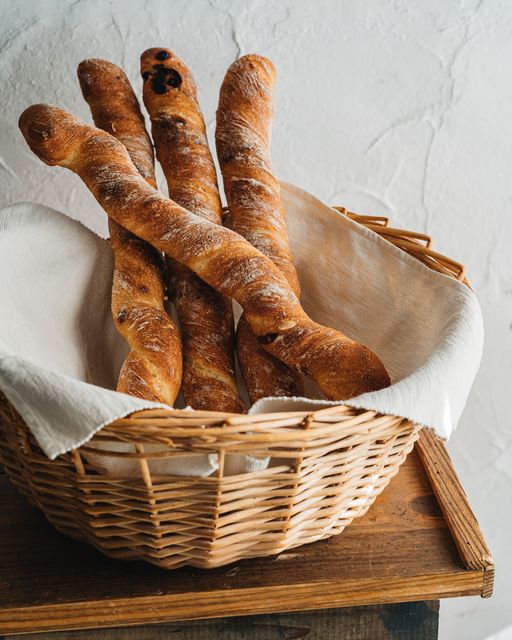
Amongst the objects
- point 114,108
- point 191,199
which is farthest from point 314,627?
point 114,108

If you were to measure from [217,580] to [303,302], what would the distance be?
381mm

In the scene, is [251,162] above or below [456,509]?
above

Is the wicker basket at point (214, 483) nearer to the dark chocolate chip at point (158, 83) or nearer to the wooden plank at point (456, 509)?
the wooden plank at point (456, 509)

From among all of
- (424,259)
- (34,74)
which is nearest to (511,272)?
(424,259)

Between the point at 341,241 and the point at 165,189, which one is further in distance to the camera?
the point at 165,189

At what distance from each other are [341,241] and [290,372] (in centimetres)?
21

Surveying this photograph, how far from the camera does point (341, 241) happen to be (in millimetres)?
885

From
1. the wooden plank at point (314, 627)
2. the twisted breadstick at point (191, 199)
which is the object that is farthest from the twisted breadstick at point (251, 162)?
the wooden plank at point (314, 627)

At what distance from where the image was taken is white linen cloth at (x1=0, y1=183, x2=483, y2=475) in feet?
1.71

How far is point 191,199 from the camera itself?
0.86 metres

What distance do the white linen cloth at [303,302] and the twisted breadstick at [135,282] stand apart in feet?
0.19

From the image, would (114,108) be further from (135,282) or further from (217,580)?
(217,580)

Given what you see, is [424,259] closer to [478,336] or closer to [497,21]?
[478,336]

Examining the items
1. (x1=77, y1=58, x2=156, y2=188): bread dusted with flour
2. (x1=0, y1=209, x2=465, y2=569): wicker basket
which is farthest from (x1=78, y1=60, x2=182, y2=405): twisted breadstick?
(x1=0, y1=209, x2=465, y2=569): wicker basket
